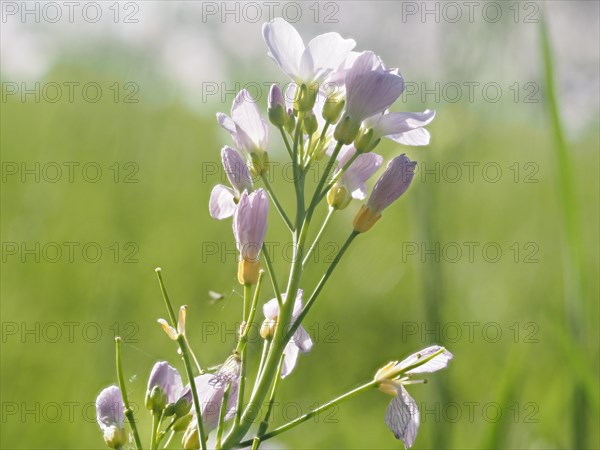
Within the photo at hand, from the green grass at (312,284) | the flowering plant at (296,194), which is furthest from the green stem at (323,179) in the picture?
the green grass at (312,284)

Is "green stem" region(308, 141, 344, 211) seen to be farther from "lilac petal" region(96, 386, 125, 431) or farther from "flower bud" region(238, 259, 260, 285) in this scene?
"lilac petal" region(96, 386, 125, 431)

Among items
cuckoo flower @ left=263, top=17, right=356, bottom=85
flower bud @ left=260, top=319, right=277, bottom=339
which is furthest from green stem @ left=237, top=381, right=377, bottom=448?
cuckoo flower @ left=263, top=17, right=356, bottom=85

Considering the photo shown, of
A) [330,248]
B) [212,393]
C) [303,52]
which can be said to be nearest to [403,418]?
[212,393]

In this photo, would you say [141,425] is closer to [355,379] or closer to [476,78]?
[355,379]

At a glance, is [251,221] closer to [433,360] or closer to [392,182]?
[392,182]

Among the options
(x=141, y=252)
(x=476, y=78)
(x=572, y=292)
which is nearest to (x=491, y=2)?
(x=476, y=78)

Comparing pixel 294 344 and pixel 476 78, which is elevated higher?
pixel 476 78
